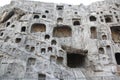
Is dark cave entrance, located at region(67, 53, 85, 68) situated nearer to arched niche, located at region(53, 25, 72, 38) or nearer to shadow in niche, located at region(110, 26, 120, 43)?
arched niche, located at region(53, 25, 72, 38)

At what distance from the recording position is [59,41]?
71.1ft

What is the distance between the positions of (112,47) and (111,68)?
111 inches

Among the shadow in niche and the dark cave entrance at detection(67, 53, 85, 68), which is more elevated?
the shadow in niche

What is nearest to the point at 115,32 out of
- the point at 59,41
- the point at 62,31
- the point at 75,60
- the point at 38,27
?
the point at 75,60

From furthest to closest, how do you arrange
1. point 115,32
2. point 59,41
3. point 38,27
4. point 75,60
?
point 38,27, point 115,32, point 75,60, point 59,41

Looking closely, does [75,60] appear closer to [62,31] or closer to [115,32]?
[62,31]

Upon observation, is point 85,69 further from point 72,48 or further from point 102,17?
point 102,17

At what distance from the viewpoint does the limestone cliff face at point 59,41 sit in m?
18.1

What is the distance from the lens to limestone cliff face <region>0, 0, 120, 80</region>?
18056mm

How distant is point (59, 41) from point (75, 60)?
278cm

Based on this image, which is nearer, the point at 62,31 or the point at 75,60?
the point at 75,60

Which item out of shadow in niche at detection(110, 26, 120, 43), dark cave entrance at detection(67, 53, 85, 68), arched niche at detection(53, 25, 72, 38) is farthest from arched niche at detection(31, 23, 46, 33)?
shadow in niche at detection(110, 26, 120, 43)

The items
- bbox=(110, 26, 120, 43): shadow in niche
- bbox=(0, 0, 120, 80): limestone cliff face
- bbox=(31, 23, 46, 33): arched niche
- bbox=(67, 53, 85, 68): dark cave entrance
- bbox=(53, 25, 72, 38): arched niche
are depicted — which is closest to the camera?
bbox=(0, 0, 120, 80): limestone cliff face

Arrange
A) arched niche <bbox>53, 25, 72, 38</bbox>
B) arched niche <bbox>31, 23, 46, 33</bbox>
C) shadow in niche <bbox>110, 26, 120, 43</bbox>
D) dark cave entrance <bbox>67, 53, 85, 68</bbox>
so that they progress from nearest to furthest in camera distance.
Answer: dark cave entrance <bbox>67, 53, 85, 68</bbox>, shadow in niche <bbox>110, 26, 120, 43</bbox>, arched niche <bbox>53, 25, 72, 38</bbox>, arched niche <bbox>31, 23, 46, 33</bbox>
